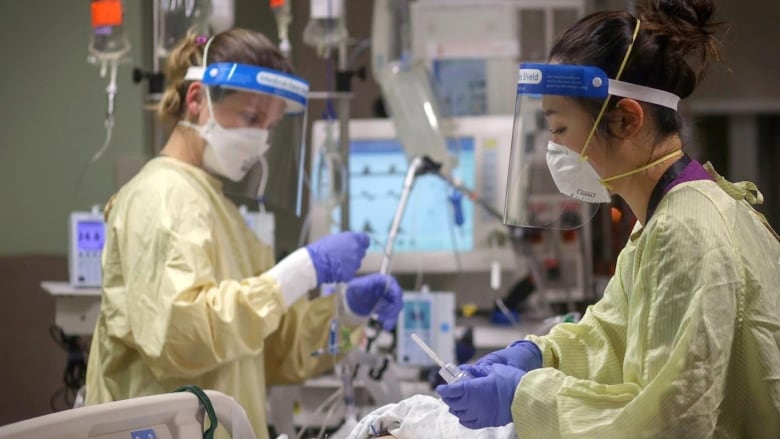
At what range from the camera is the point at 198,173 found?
7.92 feet

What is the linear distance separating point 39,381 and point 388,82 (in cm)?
184

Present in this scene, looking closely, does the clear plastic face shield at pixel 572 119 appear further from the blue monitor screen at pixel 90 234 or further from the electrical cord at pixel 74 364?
the electrical cord at pixel 74 364

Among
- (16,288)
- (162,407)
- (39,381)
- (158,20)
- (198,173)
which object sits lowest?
(39,381)

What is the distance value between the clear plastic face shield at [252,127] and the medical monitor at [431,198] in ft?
3.33

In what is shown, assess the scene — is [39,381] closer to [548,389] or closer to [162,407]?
[162,407]

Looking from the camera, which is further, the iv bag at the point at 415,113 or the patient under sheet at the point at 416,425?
the iv bag at the point at 415,113

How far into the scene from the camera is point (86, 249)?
3.27 metres

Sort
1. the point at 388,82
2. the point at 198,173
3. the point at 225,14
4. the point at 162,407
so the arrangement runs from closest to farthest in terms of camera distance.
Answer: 1. the point at 162,407
2. the point at 198,173
3. the point at 225,14
4. the point at 388,82

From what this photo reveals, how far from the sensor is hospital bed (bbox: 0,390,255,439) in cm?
153

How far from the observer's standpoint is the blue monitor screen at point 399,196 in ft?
12.2

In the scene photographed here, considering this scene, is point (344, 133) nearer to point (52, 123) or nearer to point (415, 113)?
point (415, 113)

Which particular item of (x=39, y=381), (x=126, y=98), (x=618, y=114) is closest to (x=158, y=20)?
(x=126, y=98)

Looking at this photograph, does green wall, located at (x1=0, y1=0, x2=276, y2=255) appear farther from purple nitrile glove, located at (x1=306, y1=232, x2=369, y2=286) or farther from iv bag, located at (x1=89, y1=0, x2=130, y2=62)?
purple nitrile glove, located at (x1=306, y1=232, x2=369, y2=286)

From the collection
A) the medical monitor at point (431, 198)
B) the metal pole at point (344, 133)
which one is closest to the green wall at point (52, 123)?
the medical monitor at point (431, 198)
